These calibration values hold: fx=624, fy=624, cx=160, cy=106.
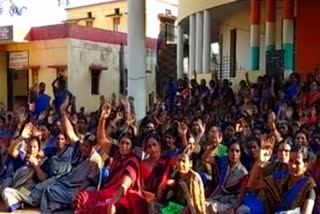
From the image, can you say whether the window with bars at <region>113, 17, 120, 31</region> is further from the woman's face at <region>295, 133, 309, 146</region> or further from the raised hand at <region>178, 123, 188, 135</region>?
the woman's face at <region>295, 133, 309, 146</region>

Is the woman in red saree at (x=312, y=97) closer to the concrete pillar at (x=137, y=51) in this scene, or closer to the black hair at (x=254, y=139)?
the concrete pillar at (x=137, y=51)

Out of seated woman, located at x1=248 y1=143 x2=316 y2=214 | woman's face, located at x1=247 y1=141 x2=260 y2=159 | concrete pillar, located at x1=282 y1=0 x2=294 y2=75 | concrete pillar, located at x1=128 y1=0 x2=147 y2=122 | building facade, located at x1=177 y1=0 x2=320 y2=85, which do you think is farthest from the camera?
concrete pillar, located at x1=282 y1=0 x2=294 y2=75

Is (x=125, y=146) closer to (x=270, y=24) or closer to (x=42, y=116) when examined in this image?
(x=42, y=116)

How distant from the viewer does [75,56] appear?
24.2 meters

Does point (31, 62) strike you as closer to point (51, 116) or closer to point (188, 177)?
point (51, 116)

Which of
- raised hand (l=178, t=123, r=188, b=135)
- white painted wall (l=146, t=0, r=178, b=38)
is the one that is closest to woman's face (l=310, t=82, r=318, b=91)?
raised hand (l=178, t=123, r=188, b=135)

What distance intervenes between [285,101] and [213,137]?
3.44m

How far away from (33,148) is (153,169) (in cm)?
161

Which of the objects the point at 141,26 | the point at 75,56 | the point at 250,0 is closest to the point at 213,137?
the point at 141,26

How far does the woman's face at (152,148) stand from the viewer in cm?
612

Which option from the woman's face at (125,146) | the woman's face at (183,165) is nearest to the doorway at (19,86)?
the woman's face at (125,146)

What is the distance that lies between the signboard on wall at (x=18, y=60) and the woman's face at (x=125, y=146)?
1980 cm

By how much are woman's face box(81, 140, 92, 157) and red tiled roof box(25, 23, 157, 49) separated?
56.1 feet

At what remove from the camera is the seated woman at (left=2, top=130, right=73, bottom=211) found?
22.8ft
